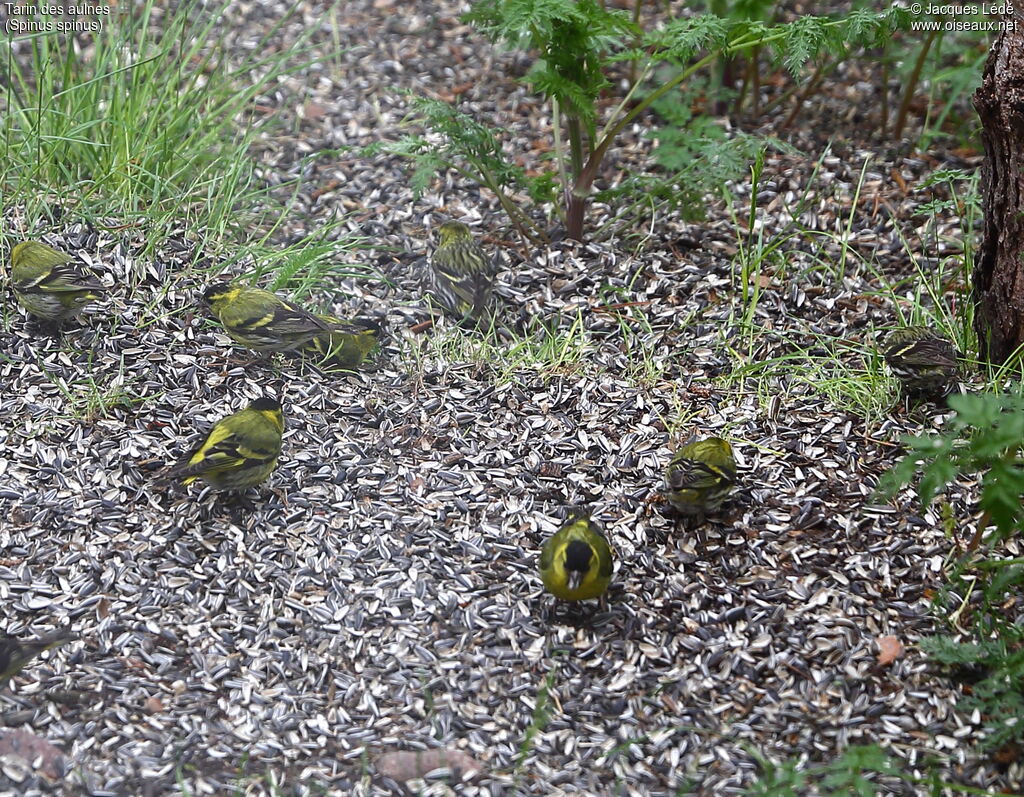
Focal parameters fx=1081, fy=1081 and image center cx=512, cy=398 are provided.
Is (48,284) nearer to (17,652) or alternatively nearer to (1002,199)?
(17,652)

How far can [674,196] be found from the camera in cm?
512

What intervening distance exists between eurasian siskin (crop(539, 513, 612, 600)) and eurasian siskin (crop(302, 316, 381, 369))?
1.35m

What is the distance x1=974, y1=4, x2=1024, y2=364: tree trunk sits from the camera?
13.0ft

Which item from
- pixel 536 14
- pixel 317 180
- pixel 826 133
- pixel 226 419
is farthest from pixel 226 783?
pixel 826 133

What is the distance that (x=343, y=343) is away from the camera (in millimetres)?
4426

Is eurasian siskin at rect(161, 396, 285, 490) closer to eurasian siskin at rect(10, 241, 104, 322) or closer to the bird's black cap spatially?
the bird's black cap

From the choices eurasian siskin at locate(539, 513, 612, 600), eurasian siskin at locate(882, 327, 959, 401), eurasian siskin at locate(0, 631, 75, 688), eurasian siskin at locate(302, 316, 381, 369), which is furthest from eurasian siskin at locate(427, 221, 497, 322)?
eurasian siskin at locate(0, 631, 75, 688)

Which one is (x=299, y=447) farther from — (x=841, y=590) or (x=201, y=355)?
(x=841, y=590)

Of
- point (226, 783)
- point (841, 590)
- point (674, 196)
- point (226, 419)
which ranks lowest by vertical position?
point (226, 783)

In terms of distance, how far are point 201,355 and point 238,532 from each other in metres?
0.95

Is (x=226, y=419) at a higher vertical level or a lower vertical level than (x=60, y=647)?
higher

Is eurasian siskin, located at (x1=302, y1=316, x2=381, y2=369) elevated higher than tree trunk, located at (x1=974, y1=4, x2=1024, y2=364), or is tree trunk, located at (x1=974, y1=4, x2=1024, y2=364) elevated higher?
tree trunk, located at (x1=974, y1=4, x2=1024, y2=364)

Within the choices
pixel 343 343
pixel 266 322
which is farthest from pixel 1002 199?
pixel 266 322

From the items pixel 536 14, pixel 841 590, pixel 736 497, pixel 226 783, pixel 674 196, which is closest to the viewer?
pixel 226 783
